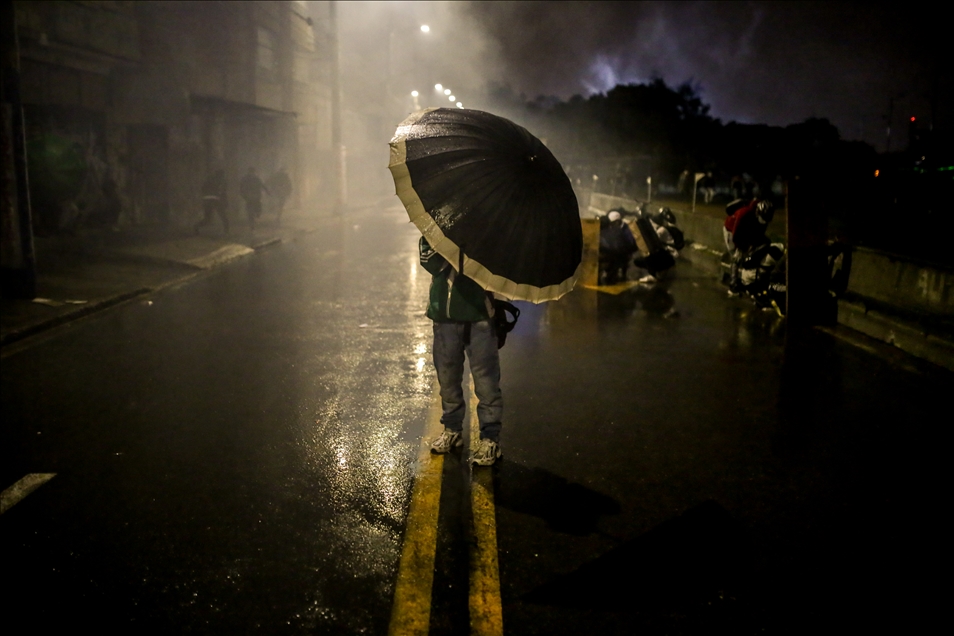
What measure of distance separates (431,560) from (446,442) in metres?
1.52

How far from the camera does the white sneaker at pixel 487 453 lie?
5055 mm

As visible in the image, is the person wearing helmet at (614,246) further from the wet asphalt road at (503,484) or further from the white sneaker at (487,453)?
the white sneaker at (487,453)

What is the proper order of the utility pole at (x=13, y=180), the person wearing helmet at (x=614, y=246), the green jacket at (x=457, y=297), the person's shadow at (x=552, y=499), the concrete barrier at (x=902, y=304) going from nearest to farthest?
the person's shadow at (x=552, y=499) < the green jacket at (x=457, y=297) < the concrete barrier at (x=902, y=304) < the utility pole at (x=13, y=180) < the person wearing helmet at (x=614, y=246)

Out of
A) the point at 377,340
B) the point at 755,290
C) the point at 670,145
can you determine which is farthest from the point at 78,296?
the point at 670,145

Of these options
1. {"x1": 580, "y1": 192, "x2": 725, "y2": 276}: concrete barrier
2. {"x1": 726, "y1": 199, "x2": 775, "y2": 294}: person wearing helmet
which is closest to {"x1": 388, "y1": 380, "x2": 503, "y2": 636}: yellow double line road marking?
{"x1": 726, "y1": 199, "x2": 775, "y2": 294}: person wearing helmet

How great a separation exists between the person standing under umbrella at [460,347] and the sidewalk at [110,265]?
6.00 m

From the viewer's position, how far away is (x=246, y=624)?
10.7 feet

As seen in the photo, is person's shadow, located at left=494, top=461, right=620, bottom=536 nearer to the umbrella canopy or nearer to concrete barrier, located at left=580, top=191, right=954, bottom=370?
the umbrella canopy

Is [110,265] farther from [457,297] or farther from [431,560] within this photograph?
[431,560]

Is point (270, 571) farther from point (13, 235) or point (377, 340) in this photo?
point (13, 235)

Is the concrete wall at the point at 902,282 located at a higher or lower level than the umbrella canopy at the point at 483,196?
lower

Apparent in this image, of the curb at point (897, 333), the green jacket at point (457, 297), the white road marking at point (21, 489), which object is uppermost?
the green jacket at point (457, 297)

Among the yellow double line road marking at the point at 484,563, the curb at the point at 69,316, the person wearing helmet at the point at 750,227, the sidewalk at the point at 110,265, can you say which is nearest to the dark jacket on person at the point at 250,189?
the sidewalk at the point at 110,265

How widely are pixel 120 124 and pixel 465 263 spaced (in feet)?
60.0
